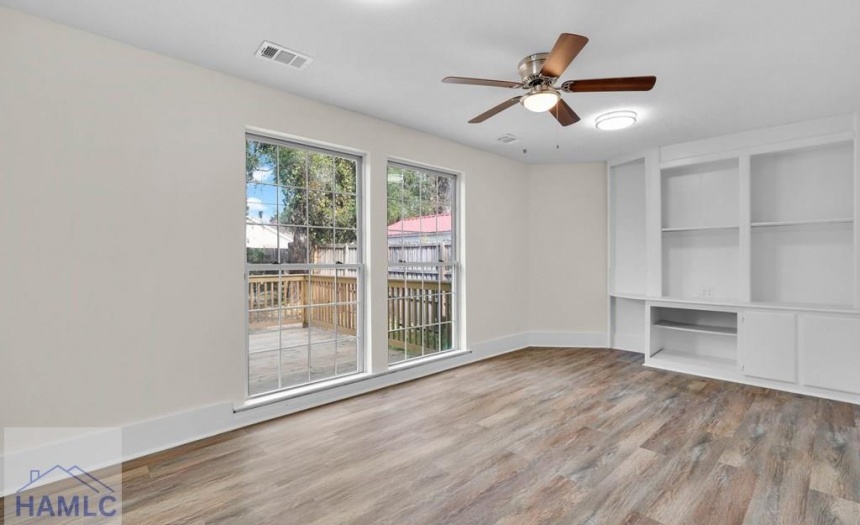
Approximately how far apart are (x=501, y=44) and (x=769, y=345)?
3.96 m

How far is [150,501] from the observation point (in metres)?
2.08

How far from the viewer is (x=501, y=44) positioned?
8.29ft

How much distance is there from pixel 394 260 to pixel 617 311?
3.41 metres

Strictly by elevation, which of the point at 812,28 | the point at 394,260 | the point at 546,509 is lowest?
the point at 546,509

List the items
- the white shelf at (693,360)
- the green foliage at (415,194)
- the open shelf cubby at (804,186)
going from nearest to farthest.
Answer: the open shelf cubby at (804,186), the green foliage at (415,194), the white shelf at (693,360)

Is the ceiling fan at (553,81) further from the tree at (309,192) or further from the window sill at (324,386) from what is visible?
the window sill at (324,386)

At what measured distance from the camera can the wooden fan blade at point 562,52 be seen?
1.95 meters

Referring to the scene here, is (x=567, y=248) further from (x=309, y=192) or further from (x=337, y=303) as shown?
(x=309, y=192)

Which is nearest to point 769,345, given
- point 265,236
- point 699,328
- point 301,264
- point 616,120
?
point 699,328

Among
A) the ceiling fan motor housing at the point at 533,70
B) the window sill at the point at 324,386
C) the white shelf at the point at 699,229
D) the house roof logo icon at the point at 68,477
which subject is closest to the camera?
the house roof logo icon at the point at 68,477

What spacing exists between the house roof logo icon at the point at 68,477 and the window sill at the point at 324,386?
34.1 inches

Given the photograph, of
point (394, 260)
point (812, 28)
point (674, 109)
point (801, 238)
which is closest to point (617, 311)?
point (801, 238)

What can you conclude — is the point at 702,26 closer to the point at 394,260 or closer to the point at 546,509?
the point at 546,509

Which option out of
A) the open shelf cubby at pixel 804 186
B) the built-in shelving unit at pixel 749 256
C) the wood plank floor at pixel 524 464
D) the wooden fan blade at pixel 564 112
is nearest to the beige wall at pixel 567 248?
the built-in shelving unit at pixel 749 256
